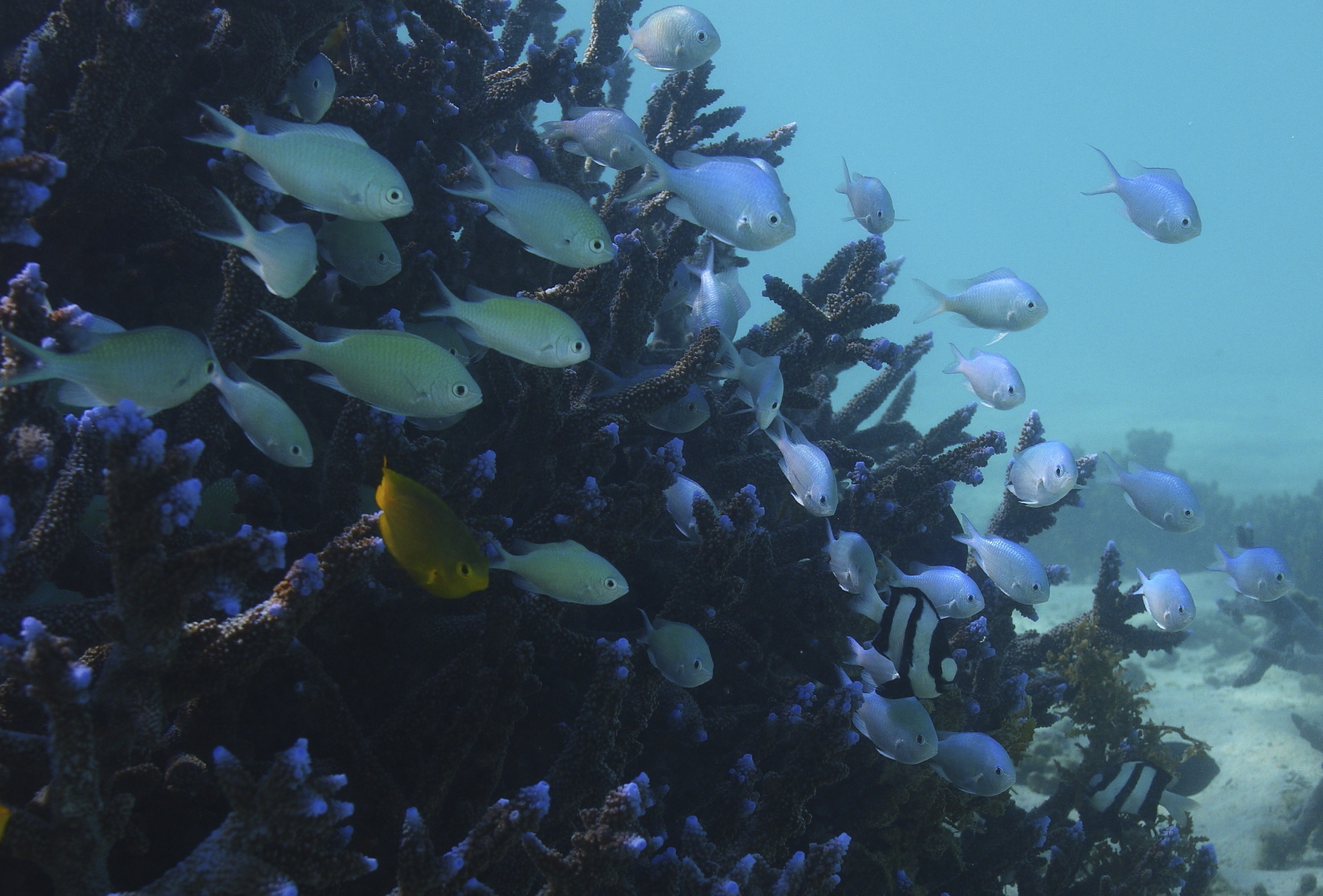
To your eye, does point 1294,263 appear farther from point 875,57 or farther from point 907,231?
point 875,57

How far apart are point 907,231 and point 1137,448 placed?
14164 cm

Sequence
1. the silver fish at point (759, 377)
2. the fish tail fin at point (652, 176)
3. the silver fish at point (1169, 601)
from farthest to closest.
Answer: the silver fish at point (1169, 601) < the silver fish at point (759, 377) < the fish tail fin at point (652, 176)

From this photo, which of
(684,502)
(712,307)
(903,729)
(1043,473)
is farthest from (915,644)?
(1043,473)

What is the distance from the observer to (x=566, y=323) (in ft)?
8.14

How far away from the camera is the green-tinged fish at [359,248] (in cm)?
271

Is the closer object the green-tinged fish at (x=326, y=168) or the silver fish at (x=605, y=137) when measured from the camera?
the green-tinged fish at (x=326, y=168)

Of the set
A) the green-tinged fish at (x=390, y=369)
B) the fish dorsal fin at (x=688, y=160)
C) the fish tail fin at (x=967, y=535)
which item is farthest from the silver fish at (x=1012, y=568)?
the green-tinged fish at (x=390, y=369)

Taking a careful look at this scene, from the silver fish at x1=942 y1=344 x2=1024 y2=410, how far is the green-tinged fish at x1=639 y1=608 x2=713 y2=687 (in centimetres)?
379

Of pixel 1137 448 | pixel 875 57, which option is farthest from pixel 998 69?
pixel 1137 448

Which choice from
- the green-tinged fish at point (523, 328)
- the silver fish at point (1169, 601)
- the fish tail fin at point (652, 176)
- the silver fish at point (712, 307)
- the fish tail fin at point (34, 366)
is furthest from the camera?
the silver fish at point (1169, 601)

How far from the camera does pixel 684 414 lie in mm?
3561

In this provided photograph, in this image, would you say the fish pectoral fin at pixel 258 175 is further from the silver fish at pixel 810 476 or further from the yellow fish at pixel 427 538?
the silver fish at pixel 810 476

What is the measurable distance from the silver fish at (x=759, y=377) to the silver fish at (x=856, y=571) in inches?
28.9

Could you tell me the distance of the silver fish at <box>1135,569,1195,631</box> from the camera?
514cm
